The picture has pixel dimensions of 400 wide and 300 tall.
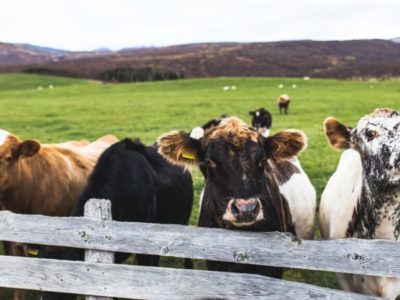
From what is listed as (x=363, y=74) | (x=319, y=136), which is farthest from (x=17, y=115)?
(x=363, y=74)

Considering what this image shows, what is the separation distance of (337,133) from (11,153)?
3.99m

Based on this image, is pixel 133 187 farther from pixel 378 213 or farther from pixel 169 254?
pixel 378 213

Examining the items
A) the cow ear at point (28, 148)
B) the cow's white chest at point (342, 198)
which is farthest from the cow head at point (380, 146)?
the cow ear at point (28, 148)

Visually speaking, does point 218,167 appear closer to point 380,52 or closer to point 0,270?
point 0,270

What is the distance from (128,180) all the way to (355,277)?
2620 mm

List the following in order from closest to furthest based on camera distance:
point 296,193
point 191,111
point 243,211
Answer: point 243,211 < point 296,193 < point 191,111

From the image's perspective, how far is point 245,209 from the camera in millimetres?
3691

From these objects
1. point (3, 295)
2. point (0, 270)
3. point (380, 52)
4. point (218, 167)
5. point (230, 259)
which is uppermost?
point (380, 52)

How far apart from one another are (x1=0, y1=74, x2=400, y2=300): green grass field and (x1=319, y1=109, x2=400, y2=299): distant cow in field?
224 centimetres

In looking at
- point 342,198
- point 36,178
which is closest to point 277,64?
point 36,178

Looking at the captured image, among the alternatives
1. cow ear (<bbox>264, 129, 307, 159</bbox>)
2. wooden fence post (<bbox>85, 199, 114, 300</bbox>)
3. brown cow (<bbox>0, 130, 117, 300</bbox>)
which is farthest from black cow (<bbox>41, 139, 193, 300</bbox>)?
cow ear (<bbox>264, 129, 307, 159</bbox>)

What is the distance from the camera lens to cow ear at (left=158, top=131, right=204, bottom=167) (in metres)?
4.52

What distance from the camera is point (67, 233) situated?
14.5 ft

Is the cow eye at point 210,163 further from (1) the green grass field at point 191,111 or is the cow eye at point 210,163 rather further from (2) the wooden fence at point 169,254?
(1) the green grass field at point 191,111
